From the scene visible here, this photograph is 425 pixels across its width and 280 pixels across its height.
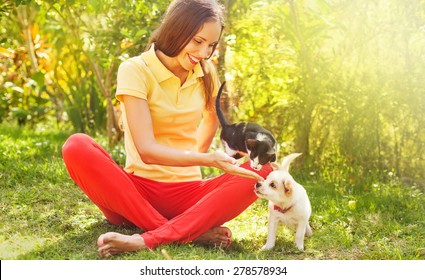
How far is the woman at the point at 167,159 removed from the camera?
9.53 ft

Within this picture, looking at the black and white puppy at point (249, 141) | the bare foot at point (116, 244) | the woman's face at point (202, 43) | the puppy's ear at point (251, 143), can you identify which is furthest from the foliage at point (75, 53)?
the bare foot at point (116, 244)

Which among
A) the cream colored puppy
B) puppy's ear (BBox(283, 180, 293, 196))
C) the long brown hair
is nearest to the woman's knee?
the long brown hair

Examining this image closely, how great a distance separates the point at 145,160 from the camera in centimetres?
294

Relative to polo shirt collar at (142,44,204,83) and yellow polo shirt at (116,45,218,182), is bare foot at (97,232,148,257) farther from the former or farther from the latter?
polo shirt collar at (142,44,204,83)

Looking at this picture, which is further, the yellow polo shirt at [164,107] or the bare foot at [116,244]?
the yellow polo shirt at [164,107]

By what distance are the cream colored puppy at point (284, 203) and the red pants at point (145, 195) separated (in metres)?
0.08

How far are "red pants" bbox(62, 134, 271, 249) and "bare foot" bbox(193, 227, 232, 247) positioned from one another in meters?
0.03

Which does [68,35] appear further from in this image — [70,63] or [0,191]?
[0,191]

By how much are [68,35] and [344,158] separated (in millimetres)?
2631

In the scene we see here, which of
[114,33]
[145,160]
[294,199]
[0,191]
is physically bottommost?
[0,191]

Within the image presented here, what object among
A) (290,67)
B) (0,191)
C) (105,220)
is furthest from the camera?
(290,67)

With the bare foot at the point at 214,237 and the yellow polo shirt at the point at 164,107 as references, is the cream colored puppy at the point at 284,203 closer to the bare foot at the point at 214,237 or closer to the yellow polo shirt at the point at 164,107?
the bare foot at the point at 214,237

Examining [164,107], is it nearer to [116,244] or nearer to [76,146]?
[76,146]
